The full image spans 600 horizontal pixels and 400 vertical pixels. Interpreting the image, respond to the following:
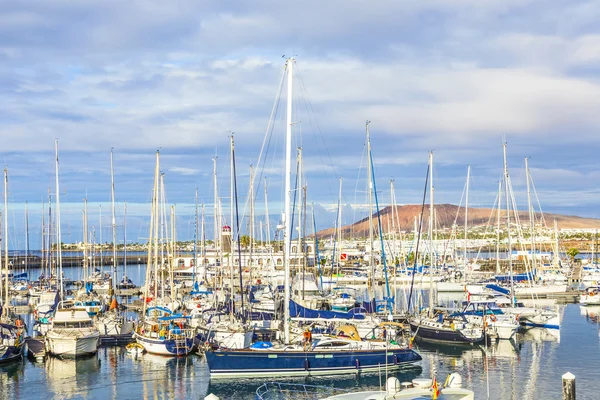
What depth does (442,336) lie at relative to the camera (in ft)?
151

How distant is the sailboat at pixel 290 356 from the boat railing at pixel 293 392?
1055 mm

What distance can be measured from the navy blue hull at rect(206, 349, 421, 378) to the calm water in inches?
20.0

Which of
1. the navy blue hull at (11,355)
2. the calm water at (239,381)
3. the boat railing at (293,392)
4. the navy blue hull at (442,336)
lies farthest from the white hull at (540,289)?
the navy blue hull at (11,355)

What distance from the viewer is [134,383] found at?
36.6m

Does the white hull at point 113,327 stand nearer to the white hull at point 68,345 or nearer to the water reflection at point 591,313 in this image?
the white hull at point 68,345

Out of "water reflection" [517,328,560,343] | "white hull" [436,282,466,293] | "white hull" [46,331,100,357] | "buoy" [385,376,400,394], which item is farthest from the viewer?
"white hull" [436,282,466,293]

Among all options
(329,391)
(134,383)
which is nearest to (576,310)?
(329,391)

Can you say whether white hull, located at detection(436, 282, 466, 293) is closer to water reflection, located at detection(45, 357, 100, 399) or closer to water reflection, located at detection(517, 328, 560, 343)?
water reflection, located at detection(517, 328, 560, 343)

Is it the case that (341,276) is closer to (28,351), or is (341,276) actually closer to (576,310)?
(576,310)

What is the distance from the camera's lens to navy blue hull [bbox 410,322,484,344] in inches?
1791

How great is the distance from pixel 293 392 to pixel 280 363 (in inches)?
79.0

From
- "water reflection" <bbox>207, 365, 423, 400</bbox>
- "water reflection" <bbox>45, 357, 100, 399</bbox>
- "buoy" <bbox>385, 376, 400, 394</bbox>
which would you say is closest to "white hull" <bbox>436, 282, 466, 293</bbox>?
"water reflection" <bbox>207, 365, 423, 400</bbox>

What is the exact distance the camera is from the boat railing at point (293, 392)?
32.6 m

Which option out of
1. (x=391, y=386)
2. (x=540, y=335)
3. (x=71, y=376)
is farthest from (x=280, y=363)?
(x=540, y=335)
